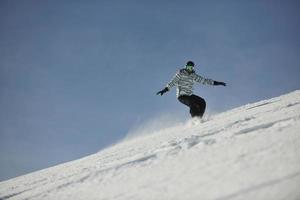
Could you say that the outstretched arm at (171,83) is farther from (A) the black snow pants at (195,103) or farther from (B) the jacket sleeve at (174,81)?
(A) the black snow pants at (195,103)

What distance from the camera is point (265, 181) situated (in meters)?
3.05

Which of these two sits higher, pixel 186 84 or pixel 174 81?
pixel 174 81

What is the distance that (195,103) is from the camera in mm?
10312

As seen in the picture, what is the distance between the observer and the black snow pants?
403 inches

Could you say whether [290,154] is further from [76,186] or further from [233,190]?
[76,186]

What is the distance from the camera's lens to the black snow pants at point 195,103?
10.2 m

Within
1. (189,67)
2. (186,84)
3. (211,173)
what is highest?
(189,67)

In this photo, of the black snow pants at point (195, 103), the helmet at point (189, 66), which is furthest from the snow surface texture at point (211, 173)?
the helmet at point (189, 66)

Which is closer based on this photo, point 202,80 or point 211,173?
point 211,173

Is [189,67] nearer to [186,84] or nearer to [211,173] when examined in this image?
[186,84]

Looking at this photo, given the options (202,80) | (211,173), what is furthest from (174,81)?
(211,173)

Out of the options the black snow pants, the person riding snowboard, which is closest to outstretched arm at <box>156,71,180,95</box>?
the person riding snowboard

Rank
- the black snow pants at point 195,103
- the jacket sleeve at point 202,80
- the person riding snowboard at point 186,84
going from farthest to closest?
the jacket sleeve at point 202,80, the person riding snowboard at point 186,84, the black snow pants at point 195,103

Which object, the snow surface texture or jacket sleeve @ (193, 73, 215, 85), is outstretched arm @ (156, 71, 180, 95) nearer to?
jacket sleeve @ (193, 73, 215, 85)
